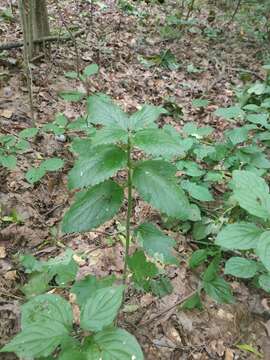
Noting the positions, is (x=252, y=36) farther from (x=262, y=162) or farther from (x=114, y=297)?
(x=114, y=297)

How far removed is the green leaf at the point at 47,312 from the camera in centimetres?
135

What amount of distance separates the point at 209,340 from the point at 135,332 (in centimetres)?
40

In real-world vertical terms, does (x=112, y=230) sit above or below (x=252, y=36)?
below

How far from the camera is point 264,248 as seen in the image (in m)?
1.41

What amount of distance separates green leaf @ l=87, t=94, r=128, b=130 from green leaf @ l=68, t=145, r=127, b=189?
0.09 meters

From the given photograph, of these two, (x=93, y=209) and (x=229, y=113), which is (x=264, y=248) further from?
(x=229, y=113)

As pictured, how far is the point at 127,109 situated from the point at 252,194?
9.21 ft

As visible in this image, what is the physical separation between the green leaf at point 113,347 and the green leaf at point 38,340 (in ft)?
0.33

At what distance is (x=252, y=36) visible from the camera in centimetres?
717

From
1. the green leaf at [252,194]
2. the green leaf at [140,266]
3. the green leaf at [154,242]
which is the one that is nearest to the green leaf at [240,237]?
the green leaf at [252,194]

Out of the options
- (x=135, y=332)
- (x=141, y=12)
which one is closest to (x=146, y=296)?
(x=135, y=332)

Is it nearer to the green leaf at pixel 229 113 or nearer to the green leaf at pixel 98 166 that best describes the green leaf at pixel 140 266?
the green leaf at pixel 98 166

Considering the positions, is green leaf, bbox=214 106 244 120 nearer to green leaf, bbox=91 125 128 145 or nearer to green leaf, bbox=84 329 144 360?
green leaf, bbox=91 125 128 145

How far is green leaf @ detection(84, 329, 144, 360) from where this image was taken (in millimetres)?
1232
